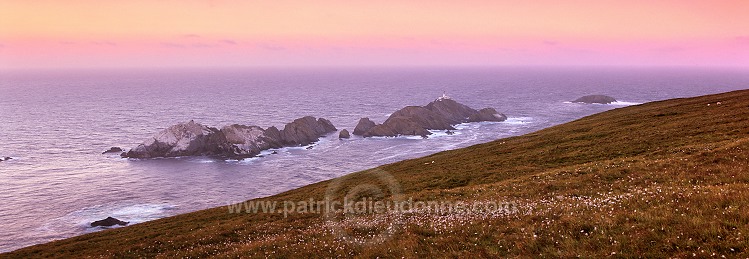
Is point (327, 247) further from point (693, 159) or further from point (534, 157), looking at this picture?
point (534, 157)

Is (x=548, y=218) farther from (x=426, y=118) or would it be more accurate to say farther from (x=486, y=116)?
(x=486, y=116)

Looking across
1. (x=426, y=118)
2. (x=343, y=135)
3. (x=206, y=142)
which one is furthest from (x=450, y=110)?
(x=206, y=142)

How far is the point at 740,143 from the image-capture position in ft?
81.1

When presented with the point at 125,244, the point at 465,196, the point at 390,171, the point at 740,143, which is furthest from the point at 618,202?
the point at 390,171

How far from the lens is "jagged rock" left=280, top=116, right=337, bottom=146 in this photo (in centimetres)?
12900

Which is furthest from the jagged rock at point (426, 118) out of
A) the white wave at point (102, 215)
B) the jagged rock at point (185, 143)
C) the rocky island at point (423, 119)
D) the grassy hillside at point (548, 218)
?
the grassy hillside at point (548, 218)

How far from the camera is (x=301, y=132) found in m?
132

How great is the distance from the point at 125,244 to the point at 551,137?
49.6 meters

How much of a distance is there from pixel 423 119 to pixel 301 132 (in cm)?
4573

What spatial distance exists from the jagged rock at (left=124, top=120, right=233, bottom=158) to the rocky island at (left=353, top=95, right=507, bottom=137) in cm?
4677

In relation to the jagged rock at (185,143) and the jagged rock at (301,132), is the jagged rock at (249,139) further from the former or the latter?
the jagged rock at (301,132)

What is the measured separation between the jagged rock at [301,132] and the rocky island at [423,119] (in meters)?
14.3

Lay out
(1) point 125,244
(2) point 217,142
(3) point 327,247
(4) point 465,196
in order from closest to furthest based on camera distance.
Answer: (3) point 327,247 → (4) point 465,196 → (1) point 125,244 → (2) point 217,142

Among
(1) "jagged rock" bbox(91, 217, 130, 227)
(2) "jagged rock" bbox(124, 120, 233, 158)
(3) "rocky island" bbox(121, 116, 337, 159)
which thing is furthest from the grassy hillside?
(2) "jagged rock" bbox(124, 120, 233, 158)
